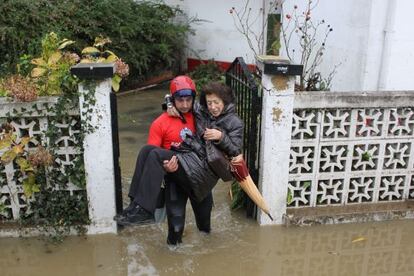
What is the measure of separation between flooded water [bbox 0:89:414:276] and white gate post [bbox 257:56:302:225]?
1.05 feet

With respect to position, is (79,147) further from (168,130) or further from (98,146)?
(168,130)

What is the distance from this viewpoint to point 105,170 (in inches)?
160

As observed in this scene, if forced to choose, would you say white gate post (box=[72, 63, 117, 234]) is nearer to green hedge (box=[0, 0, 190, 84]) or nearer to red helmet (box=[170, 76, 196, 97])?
red helmet (box=[170, 76, 196, 97])

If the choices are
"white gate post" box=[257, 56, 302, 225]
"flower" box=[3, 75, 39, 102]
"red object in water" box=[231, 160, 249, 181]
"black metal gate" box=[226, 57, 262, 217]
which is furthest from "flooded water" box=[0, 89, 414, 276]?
"flower" box=[3, 75, 39, 102]

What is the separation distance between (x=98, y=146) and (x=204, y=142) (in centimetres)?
100

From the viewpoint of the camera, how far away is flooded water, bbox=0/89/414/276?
3775 mm

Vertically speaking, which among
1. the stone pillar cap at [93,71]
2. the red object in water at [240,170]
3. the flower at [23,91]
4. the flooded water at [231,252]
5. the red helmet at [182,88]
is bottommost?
the flooded water at [231,252]

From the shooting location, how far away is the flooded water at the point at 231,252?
3.78 metres

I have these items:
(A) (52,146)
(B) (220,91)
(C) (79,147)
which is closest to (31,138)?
(A) (52,146)

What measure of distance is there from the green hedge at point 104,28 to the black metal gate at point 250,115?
3.55 meters

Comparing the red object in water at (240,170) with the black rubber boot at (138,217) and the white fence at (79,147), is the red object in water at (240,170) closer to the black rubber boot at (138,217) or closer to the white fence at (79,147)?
the black rubber boot at (138,217)

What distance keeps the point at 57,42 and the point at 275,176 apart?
2.43m

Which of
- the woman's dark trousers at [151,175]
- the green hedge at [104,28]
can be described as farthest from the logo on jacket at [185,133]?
the green hedge at [104,28]

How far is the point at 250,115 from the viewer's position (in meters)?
4.41
